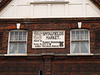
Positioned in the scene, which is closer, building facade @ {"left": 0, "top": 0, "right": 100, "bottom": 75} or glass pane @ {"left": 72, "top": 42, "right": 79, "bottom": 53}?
building facade @ {"left": 0, "top": 0, "right": 100, "bottom": 75}

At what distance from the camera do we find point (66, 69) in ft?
58.7

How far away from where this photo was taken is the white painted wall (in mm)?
18781

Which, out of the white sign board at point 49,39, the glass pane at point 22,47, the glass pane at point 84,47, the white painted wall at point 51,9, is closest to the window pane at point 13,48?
the glass pane at point 22,47

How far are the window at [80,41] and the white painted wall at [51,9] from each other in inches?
47.2

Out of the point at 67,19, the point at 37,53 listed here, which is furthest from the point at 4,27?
the point at 67,19

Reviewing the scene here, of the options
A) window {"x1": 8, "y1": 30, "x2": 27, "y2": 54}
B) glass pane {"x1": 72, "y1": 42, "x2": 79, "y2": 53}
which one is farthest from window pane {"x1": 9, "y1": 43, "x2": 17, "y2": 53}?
glass pane {"x1": 72, "y1": 42, "x2": 79, "y2": 53}

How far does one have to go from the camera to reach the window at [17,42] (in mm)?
18625

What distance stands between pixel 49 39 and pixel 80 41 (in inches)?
85.0

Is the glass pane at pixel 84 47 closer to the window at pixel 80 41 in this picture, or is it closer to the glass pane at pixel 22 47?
the window at pixel 80 41

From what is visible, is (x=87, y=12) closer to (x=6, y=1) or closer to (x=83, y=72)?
(x=83, y=72)

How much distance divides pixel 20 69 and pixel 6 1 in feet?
16.4

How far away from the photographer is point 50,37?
1853cm

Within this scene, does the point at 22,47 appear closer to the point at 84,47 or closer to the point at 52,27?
the point at 52,27

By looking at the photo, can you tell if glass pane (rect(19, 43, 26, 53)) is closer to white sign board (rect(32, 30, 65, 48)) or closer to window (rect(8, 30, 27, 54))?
window (rect(8, 30, 27, 54))
